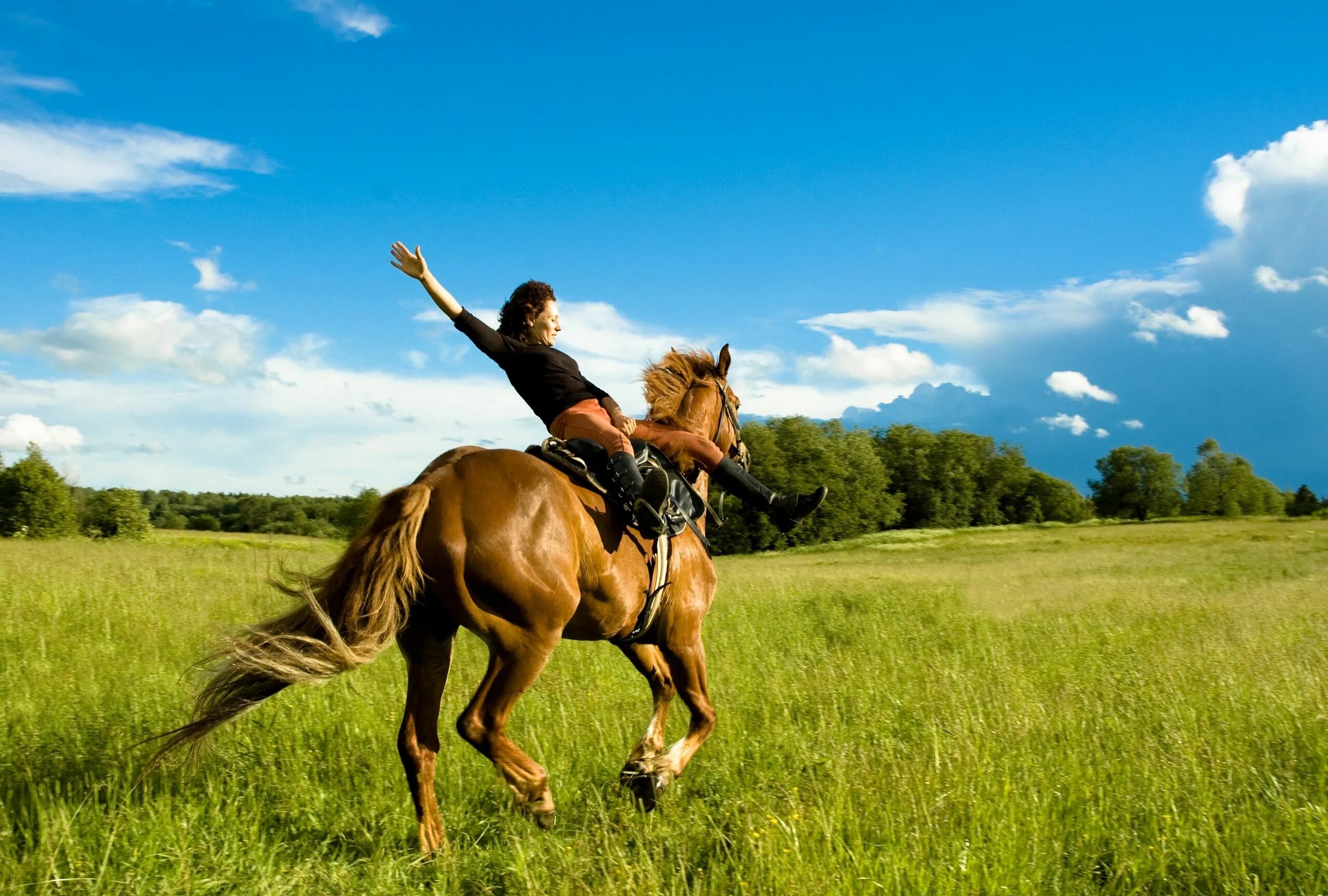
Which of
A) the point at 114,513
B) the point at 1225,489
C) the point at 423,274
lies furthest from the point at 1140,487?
the point at 423,274

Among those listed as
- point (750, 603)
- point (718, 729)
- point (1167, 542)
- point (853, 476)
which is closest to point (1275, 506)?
point (853, 476)

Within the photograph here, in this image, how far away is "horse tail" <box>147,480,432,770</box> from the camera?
3844 millimetres

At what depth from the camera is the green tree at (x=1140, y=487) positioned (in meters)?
91.5

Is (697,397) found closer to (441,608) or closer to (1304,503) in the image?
(441,608)

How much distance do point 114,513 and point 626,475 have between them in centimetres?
4387

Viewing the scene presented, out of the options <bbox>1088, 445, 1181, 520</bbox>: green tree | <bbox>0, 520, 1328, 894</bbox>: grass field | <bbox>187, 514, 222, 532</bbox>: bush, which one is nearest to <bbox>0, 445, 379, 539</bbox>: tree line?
<bbox>187, 514, 222, 532</bbox>: bush

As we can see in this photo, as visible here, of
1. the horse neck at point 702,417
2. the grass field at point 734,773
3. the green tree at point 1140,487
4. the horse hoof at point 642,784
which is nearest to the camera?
the grass field at point 734,773

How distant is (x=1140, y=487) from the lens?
9319 cm

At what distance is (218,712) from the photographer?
3.98 metres

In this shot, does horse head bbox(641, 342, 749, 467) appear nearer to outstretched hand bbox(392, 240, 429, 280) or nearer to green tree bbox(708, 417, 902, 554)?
outstretched hand bbox(392, 240, 429, 280)

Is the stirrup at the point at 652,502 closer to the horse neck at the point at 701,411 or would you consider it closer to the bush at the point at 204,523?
the horse neck at the point at 701,411

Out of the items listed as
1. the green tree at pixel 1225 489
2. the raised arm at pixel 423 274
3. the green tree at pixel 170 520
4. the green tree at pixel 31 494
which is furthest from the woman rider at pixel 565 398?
the green tree at pixel 1225 489

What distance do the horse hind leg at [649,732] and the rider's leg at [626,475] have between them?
1065 mm

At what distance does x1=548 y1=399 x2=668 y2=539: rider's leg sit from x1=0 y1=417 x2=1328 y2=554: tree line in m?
37.8
